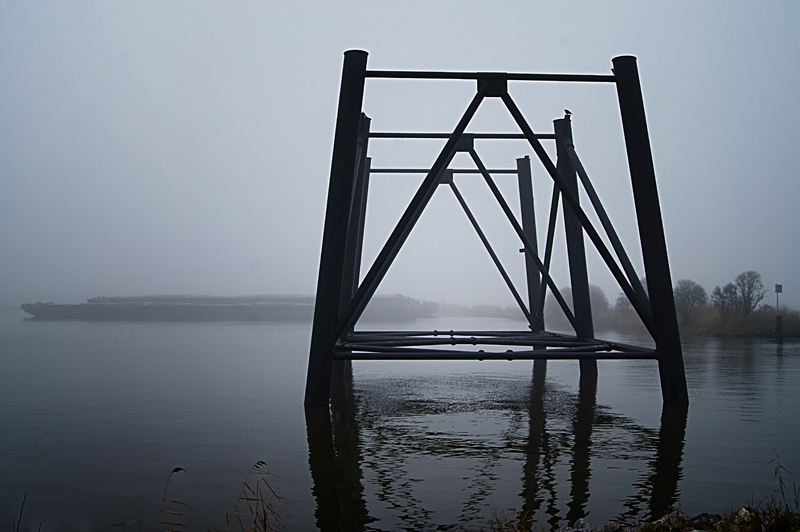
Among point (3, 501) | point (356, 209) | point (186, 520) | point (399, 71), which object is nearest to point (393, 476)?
point (186, 520)

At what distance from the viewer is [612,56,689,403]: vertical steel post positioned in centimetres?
948

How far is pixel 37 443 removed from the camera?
796cm

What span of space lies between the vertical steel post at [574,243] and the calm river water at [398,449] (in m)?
1.69

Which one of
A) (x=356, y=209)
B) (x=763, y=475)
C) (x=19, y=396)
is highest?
(x=356, y=209)

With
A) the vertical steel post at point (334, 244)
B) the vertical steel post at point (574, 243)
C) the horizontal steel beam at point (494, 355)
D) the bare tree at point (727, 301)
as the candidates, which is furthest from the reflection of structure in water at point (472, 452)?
the bare tree at point (727, 301)

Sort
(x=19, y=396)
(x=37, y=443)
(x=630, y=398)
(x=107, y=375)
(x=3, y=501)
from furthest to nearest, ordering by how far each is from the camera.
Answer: (x=107, y=375) < (x=19, y=396) < (x=630, y=398) < (x=37, y=443) < (x=3, y=501)

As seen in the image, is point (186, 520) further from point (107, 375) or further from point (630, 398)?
point (107, 375)

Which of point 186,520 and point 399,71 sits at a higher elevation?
point 399,71

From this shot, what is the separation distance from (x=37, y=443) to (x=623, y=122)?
977 cm

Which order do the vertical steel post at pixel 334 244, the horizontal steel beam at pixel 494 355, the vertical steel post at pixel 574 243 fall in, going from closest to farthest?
the horizontal steel beam at pixel 494 355 → the vertical steel post at pixel 334 244 → the vertical steel post at pixel 574 243

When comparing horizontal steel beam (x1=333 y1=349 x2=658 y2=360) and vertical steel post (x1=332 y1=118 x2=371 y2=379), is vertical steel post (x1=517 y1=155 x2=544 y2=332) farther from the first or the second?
horizontal steel beam (x1=333 y1=349 x2=658 y2=360)

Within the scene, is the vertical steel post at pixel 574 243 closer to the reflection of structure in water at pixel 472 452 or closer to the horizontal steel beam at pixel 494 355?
the reflection of structure in water at pixel 472 452

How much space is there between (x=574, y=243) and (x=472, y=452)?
307 inches

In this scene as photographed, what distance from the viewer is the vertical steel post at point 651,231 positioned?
9477mm
